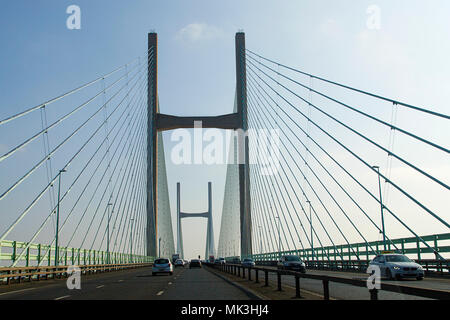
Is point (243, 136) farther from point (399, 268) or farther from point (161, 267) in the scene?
point (399, 268)

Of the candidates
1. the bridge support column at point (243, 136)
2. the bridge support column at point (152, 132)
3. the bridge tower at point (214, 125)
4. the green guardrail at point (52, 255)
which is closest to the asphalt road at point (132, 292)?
the green guardrail at point (52, 255)

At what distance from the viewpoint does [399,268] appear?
23.3m

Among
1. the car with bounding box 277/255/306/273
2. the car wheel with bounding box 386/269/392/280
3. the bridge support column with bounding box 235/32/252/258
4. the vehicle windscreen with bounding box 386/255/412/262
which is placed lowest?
the car with bounding box 277/255/306/273

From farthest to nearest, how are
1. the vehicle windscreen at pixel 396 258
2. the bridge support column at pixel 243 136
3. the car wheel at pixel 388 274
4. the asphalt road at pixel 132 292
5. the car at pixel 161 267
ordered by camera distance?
the bridge support column at pixel 243 136
the car at pixel 161 267
the vehicle windscreen at pixel 396 258
the car wheel at pixel 388 274
the asphalt road at pixel 132 292

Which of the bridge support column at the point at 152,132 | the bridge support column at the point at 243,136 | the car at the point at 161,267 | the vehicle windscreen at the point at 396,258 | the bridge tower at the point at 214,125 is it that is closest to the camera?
the vehicle windscreen at the point at 396,258

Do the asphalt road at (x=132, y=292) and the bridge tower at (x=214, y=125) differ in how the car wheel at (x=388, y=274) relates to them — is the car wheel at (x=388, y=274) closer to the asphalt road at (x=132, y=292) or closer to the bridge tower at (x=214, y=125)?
the asphalt road at (x=132, y=292)

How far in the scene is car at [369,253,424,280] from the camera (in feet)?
76.0

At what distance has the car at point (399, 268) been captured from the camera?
2316 centimetres

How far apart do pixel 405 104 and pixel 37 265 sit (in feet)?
68.0

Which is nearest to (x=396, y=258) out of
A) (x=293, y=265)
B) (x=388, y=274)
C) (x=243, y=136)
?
(x=388, y=274)

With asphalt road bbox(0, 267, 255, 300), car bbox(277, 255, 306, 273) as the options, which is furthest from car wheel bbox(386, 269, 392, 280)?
car bbox(277, 255, 306, 273)

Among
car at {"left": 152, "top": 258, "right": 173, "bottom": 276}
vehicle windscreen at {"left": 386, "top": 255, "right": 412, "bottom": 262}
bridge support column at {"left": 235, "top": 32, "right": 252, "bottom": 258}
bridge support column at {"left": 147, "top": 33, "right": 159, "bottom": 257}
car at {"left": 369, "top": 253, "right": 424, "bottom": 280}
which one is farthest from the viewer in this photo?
bridge support column at {"left": 147, "top": 33, "right": 159, "bottom": 257}

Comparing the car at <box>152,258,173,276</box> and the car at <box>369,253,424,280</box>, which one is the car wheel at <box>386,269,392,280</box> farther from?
the car at <box>152,258,173,276</box>

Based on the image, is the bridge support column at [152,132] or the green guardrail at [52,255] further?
the bridge support column at [152,132]
